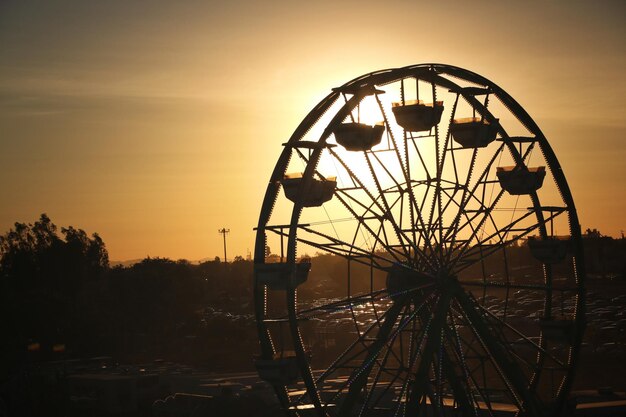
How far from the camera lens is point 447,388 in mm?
44531

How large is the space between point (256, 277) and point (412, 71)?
714 centimetres

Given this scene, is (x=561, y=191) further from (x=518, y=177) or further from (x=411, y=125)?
(x=411, y=125)

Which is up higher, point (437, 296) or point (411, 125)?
point (411, 125)

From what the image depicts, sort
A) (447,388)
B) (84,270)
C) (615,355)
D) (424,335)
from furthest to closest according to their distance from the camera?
(84,270), (615,355), (447,388), (424,335)

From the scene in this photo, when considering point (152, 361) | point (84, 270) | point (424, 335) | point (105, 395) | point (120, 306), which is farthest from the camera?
point (84, 270)

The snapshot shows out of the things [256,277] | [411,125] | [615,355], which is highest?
[411,125]

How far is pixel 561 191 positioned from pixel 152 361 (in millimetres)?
57417

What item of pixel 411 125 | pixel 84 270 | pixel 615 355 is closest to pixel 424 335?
pixel 411 125

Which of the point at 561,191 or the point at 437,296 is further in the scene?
the point at 561,191

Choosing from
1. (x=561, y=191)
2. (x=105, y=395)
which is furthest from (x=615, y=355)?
(x=561, y=191)

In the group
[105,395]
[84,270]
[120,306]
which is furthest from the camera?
[84,270]

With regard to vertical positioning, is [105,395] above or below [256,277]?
below

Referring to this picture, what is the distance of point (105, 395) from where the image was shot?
5344 cm

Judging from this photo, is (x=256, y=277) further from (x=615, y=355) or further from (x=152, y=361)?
(x=152, y=361)
